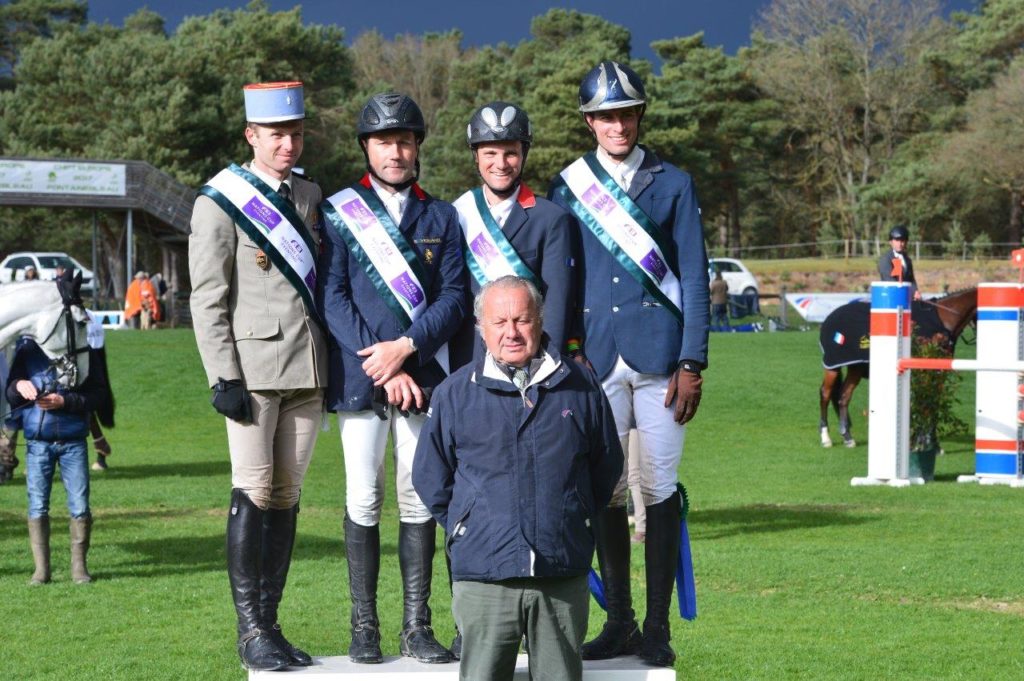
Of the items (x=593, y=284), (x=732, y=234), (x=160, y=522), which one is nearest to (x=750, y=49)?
(x=732, y=234)

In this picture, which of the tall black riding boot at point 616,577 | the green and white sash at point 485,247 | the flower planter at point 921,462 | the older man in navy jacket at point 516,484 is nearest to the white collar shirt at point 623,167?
Result: the green and white sash at point 485,247

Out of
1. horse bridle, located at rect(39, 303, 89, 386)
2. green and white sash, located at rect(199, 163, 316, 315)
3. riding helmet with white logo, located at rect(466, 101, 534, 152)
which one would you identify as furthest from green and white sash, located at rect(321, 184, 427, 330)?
horse bridle, located at rect(39, 303, 89, 386)

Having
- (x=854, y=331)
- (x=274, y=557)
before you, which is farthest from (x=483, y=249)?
(x=854, y=331)

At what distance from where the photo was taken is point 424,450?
4.75m

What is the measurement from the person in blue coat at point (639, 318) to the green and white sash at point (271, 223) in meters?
1.01

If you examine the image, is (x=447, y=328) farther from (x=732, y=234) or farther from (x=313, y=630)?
(x=732, y=234)

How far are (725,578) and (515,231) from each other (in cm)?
418

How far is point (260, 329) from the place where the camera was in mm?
5516

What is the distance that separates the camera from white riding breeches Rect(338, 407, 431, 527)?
547 centimetres

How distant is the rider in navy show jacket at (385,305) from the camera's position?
5402mm

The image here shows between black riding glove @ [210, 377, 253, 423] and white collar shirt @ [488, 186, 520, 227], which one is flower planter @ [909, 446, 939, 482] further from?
black riding glove @ [210, 377, 253, 423]

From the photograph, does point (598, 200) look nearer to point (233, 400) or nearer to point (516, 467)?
point (516, 467)

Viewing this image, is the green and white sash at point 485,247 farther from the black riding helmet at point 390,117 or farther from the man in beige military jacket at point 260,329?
the man in beige military jacket at point 260,329

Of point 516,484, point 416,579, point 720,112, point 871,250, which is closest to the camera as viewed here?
point 516,484
